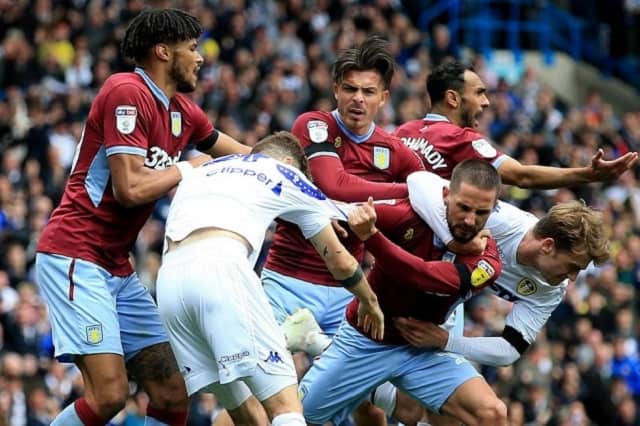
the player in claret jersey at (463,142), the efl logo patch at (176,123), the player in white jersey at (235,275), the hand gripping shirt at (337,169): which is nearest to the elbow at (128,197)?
the player in white jersey at (235,275)

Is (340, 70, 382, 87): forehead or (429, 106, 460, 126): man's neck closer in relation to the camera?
(340, 70, 382, 87): forehead

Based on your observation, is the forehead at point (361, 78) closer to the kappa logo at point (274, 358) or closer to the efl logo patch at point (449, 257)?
the efl logo patch at point (449, 257)

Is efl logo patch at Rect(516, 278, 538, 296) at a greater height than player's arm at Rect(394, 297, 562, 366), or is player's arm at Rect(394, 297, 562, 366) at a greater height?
efl logo patch at Rect(516, 278, 538, 296)

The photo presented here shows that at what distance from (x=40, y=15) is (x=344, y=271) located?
13.4 m

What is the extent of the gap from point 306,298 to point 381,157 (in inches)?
43.0

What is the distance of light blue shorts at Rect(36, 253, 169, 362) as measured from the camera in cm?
897

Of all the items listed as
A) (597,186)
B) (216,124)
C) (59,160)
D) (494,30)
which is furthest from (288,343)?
(494,30)

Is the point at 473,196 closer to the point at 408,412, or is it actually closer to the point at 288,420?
the point at 288,420

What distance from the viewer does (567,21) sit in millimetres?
30969

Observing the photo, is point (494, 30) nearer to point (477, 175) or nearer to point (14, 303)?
point (14, 303)

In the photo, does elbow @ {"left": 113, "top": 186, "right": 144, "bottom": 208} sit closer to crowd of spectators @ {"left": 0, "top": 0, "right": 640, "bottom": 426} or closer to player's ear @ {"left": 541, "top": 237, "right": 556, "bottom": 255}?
player's ear @ {"left": 541, "top": 237, "right": 556, "bottom": 255}

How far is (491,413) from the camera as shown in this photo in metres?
9.20

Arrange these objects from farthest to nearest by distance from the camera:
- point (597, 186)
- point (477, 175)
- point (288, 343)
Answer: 1. point (597, 186)
2. point (288, 343)
3. point (477, 175)

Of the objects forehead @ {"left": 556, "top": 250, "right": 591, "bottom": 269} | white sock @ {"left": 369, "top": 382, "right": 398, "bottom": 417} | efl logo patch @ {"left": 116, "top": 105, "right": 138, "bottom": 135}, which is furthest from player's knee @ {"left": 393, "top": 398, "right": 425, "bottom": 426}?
efl logo patch @ {"left": 116, "top": 105, "right": 138, "bottom": 135}
